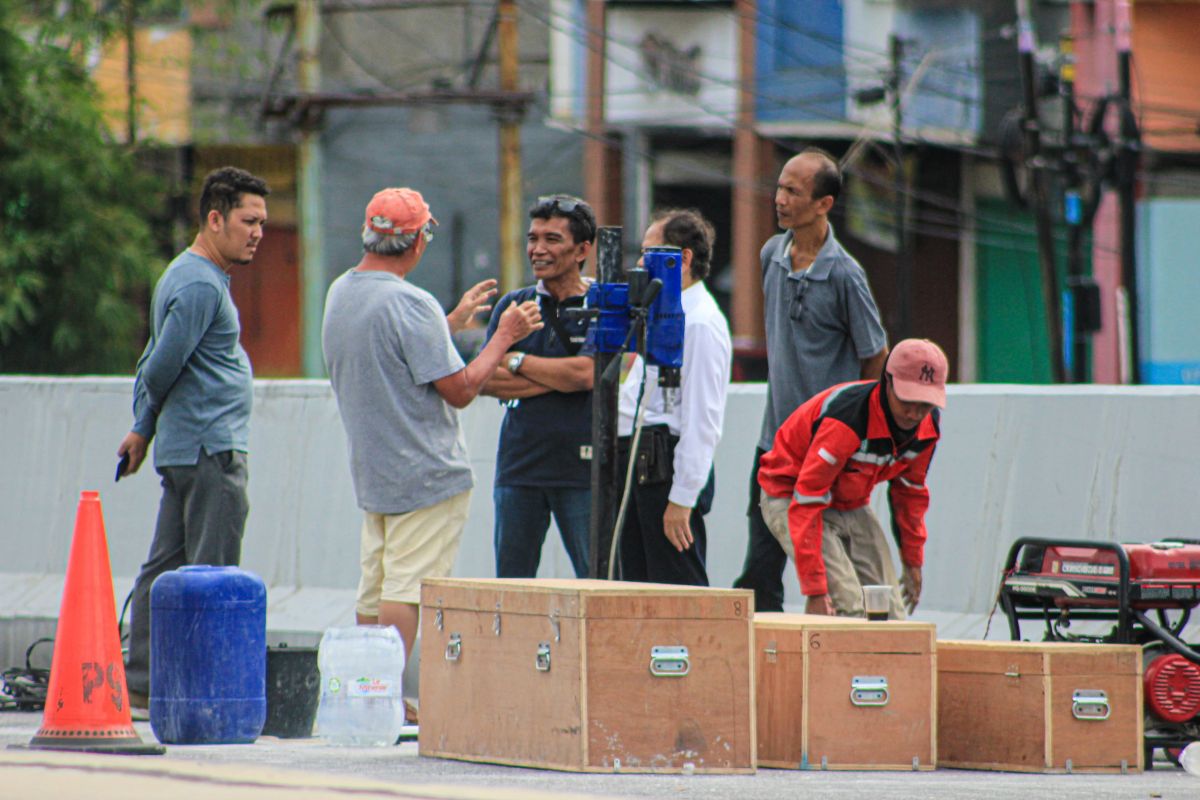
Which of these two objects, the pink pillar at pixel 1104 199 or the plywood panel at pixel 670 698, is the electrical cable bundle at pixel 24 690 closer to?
the plywood panel at pixel 670 698

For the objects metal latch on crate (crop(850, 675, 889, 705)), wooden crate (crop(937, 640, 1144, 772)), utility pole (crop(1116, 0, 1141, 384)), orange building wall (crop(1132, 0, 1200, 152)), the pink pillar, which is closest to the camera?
metal latch on crate (crop(850, 675, 889, 705))

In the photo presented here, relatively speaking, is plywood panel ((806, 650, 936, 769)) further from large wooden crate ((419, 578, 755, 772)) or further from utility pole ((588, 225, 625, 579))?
utility pole ((588, 225, 625, 579))

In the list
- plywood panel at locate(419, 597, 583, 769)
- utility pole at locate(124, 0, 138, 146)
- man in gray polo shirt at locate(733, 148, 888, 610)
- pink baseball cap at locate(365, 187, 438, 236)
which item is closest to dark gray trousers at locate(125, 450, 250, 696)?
pink baseball cap at locate(365, 187, 438, 236)

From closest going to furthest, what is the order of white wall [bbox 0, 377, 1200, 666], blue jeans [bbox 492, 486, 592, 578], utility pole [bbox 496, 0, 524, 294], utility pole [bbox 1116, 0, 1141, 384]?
blue jeans [bbox 492, 486, 592, 578] < white wall [bbox 0, 377, 1200, 666] < utility pole [bbox 1116, 0, 1141, 384] < utility pole [bbox 496, 0, 524, 294]

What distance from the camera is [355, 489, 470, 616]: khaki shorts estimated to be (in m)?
7.80

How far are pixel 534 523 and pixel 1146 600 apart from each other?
2254mm

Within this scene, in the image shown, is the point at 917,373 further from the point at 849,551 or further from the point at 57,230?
the point at 57,230

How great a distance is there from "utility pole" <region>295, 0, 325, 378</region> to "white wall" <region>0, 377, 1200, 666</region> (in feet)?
70.1

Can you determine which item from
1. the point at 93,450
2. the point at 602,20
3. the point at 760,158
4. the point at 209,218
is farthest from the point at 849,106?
the point at 209,218

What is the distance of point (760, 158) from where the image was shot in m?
Result: 33.2

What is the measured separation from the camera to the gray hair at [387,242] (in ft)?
25.7

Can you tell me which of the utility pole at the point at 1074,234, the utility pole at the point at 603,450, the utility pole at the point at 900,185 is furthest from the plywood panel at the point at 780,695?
the utility pole at the point at 900,185

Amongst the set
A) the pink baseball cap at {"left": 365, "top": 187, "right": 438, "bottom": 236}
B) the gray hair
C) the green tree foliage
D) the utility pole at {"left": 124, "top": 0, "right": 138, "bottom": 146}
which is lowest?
the gray hair

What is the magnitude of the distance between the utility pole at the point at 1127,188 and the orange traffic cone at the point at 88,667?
879 inches
